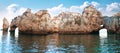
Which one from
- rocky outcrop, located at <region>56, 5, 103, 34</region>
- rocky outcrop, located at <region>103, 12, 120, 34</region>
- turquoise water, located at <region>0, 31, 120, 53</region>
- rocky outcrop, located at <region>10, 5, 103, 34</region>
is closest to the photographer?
turquoise water, located at <region>0, 31, 120, 53</region>

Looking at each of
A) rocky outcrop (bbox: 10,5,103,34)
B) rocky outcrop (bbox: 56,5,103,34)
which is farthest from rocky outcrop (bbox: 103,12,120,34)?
rocky outcrop (bbox: 10,5,103,34)

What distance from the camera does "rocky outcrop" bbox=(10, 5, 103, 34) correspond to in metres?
143

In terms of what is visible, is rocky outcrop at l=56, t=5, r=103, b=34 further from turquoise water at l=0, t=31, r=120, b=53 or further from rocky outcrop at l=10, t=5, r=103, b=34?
turquoise water at l=0, t=31, r=120, b=53

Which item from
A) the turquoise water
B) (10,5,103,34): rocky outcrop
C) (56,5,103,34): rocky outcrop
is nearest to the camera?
the turquoise water

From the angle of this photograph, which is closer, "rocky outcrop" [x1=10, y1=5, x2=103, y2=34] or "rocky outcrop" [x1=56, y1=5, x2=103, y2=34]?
"rocky outcrop" [x1=10, y1=5, x2=103, y2=34]

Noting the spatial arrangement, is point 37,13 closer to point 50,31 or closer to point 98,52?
point 50,31

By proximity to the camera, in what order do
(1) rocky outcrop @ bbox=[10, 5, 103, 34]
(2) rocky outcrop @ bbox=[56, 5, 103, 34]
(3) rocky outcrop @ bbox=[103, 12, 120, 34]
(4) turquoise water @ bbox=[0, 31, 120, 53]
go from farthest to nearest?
(3) rocky outcrop @ bbox=[103, 12, 120, 34]
(2) rocky outcrop @ bbox=[56, 5, 103, 34]
(1) rocky outcrop @ bbox=[10, 5, 103, 34]
(4) turquoise water @ bbox=[0, 31, 120, 53]

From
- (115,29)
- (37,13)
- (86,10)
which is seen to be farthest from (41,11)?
(115,29)

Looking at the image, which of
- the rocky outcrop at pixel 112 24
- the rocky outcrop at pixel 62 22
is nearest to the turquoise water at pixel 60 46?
the rocky outcrop at pixel 62 22

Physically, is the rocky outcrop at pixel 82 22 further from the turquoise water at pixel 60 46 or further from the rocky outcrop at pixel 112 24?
the turquoise water at pixel 60 46

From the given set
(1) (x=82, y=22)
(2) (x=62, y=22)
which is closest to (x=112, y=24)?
(1) (x=82, y=22)

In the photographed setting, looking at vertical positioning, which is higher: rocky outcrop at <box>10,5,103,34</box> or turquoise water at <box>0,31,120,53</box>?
rocky outcrop at <box>10,5,103,34</box>

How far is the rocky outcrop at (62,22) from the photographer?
143375mm

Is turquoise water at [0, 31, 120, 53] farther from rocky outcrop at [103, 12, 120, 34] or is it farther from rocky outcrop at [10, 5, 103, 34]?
rocky outcrop at [103, 12, 120, 34]
